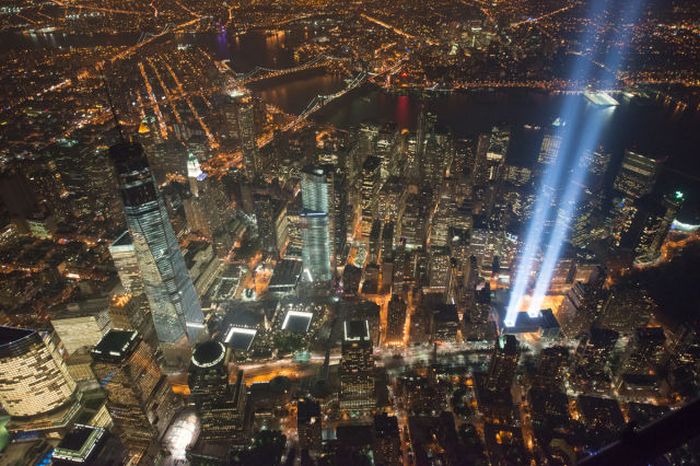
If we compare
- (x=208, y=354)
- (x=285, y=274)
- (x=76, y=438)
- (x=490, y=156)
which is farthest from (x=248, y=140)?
(x=76, y=438)

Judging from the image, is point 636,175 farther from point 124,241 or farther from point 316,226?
point 124,241

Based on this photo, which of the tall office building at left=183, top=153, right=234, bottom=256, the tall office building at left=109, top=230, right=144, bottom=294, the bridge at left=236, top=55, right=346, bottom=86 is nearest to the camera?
the tall office building at left=109, top=230, right=144, bottom=294

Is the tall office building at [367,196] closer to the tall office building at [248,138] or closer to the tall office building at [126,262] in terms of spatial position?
the tall office building at [248,138]

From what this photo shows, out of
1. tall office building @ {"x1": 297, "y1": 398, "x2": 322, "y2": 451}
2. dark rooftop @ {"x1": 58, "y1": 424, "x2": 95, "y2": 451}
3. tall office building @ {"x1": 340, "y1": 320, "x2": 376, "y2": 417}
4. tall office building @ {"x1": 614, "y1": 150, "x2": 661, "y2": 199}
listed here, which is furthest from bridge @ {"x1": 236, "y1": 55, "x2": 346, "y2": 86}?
tall office building @ {"x1": 297, "y1": 398, "x2": 322, "y2": 451}

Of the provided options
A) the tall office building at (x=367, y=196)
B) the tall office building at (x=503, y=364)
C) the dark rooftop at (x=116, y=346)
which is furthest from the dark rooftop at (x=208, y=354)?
the tall office building at (x=367, y=196)

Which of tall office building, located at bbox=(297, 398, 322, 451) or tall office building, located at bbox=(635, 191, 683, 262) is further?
tall office building, located at bbox=(635, 191, 683, 262)

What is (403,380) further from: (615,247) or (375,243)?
(615,247)

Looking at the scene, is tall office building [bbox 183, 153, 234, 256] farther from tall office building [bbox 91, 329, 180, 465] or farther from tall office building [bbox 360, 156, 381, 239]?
tall office building [bbox 91, 329, 180, 465]
